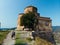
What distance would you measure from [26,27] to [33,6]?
34.5 ft

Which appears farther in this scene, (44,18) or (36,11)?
(36,11)

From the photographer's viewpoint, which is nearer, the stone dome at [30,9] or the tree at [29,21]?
the tree at [29,21]

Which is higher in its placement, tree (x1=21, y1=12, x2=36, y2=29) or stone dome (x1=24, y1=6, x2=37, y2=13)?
stone dome (x1=24, y1=6, x2=37, y2=13)

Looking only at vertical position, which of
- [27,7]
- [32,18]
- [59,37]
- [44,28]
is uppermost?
[27,7]

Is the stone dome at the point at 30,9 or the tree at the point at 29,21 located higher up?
the stone dome at the point at 30,9

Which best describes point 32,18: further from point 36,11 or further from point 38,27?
point 36,11

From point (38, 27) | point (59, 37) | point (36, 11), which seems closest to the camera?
point (38, 27)

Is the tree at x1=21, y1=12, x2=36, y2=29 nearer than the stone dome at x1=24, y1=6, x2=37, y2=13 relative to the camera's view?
Yes

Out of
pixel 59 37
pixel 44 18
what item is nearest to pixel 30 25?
A: pixel 44 18

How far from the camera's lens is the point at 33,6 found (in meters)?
46.0

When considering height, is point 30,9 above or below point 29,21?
above

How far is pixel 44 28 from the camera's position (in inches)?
1566

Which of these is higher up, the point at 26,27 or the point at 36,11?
the point at 36,11

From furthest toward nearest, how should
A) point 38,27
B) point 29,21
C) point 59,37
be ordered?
point 59,37
point 38,27
point 29,21
